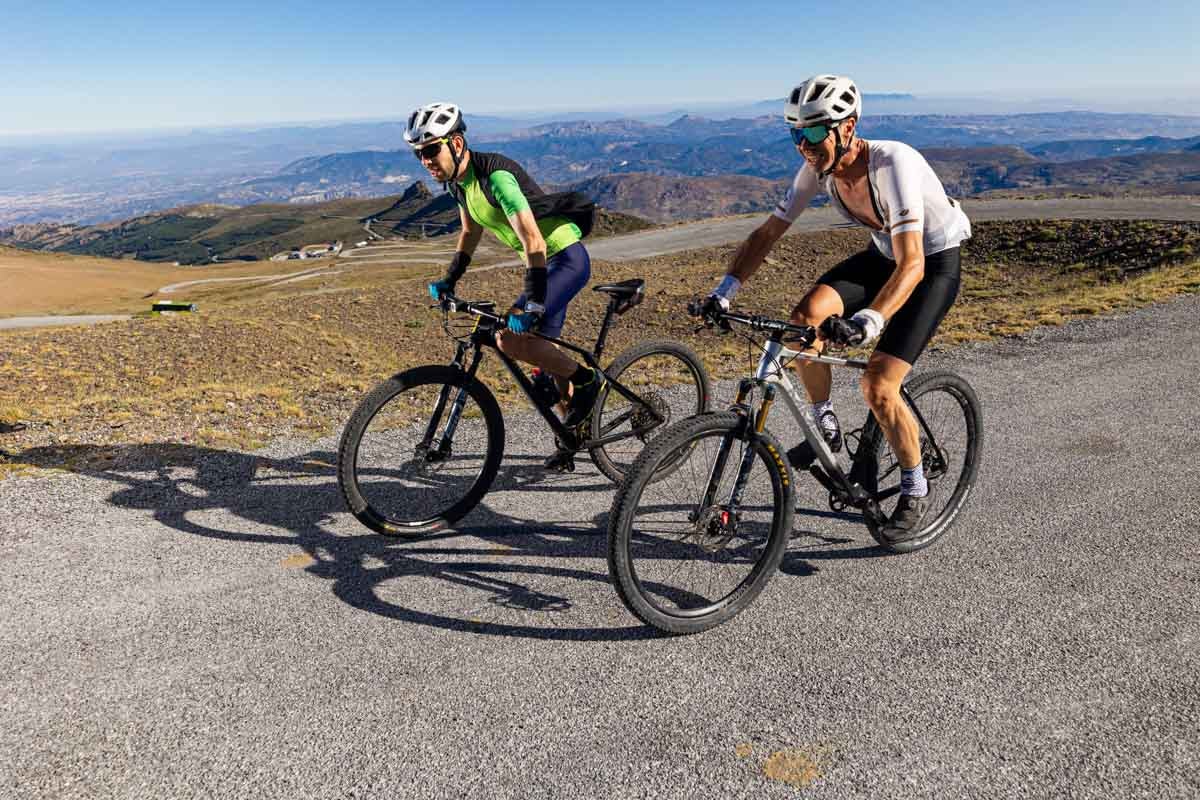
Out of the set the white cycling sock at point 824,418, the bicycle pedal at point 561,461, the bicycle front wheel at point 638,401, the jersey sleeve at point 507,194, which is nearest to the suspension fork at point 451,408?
the bicycle pedal at point 561,461

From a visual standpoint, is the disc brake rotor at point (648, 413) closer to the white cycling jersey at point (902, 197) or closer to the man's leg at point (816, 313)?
the man's leg at point (816, 313)

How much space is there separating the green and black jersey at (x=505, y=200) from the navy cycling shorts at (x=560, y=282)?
85 mm

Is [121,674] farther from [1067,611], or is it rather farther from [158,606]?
[1067,611]

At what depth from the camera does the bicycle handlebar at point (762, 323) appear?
4.25 m

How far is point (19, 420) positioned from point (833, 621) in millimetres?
9247

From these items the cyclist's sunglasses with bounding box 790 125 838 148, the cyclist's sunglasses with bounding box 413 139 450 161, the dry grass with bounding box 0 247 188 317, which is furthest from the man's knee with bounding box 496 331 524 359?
the dry grass with bounding box 0 247 188 317

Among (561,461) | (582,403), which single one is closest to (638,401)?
(582,403)

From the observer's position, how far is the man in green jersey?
18.1 ft

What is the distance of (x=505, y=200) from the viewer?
18.6ft

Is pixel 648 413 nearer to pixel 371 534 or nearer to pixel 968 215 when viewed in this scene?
pixel 371 534

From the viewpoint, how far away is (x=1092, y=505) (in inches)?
225

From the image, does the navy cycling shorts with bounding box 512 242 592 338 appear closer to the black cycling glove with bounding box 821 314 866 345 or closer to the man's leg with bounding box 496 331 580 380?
the man's leg with bounding box 496 331 580 380

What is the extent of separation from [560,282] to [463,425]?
1.74 meters

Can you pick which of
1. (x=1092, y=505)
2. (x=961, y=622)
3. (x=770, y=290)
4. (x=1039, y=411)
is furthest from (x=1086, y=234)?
(x=961, y=622)
